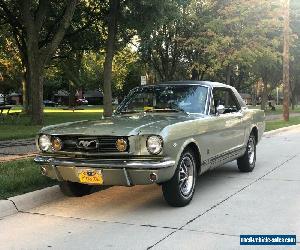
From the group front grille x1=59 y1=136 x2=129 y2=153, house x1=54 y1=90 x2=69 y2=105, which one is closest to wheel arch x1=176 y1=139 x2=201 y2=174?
front grille x1=59 y1=136 x2=129 y2=153

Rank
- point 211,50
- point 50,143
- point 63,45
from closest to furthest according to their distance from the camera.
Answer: point 50,143 → point 211,50 → point 63,45

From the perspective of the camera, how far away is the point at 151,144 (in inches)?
236

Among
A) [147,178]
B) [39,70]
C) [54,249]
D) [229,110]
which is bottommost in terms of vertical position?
[54,249]

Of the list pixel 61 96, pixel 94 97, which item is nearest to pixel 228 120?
pixel 94 97

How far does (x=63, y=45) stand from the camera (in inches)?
1242

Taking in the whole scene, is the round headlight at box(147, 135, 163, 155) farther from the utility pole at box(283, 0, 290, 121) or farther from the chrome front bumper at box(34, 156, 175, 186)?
the utility pole at box(283, 0, 290, 121)

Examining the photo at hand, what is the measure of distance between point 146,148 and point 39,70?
15794mm

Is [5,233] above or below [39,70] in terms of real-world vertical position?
below

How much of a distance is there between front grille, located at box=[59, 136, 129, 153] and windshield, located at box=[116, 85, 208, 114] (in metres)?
1.68

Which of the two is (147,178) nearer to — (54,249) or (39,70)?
(54,249)

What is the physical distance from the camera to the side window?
8.12m

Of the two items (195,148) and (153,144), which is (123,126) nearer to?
(153,144)

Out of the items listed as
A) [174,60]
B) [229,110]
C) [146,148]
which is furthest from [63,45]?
[146,148]

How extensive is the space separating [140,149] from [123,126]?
451 mm
